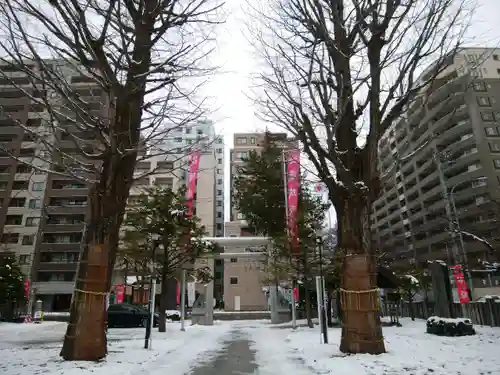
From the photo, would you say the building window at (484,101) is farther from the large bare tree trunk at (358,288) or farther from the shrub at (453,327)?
the large bare tree trunk at (358,288)

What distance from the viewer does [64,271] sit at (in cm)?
4603

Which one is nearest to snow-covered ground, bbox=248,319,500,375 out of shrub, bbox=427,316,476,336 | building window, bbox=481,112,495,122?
shrub, bbox=427,316,476,336

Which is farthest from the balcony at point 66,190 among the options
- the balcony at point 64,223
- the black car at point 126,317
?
the black car at point 126,317

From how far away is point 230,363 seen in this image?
8750mm

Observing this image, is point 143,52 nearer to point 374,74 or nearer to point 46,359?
point 374,74

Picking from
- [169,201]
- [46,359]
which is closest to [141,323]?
[169,201]

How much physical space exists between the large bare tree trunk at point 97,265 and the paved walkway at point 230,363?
6.67 feet

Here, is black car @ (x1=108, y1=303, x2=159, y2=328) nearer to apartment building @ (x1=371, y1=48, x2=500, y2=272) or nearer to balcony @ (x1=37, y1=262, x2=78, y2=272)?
balcony @ (x1=37, y1=262, x2=78, y2=272)

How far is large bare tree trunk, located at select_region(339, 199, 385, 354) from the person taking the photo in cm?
795

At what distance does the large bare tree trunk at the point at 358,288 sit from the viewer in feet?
26.1

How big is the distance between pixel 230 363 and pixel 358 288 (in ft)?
10.6

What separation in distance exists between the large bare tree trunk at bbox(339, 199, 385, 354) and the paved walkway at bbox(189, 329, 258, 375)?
82.1 inches

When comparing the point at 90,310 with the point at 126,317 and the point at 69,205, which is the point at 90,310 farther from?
the point at 69,205

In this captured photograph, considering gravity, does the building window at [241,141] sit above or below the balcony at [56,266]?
above
